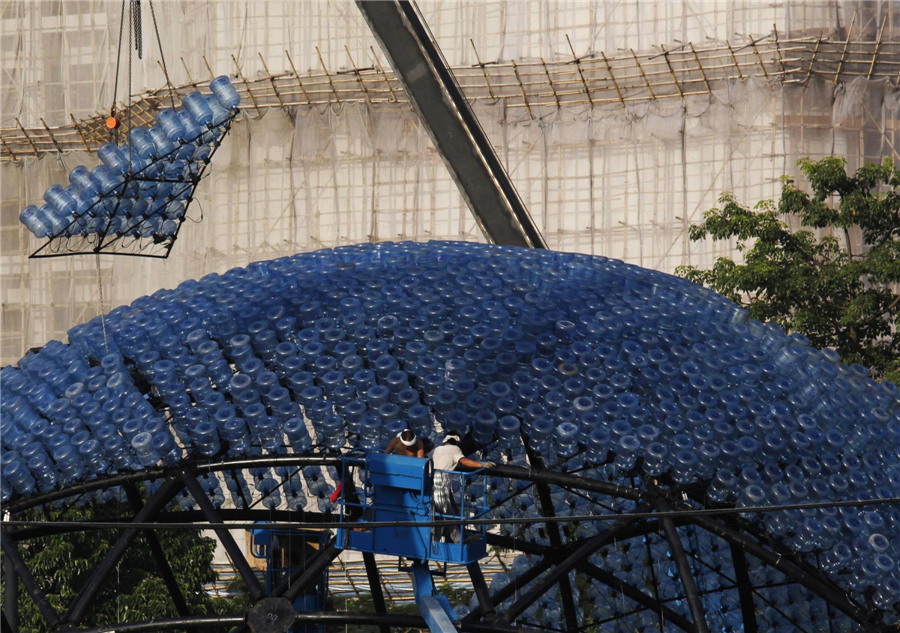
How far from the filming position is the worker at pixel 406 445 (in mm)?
16062

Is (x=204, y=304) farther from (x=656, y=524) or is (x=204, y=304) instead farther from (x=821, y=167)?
(x=821, y=167)

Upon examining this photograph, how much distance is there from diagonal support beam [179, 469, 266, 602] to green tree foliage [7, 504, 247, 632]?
8.38 meters

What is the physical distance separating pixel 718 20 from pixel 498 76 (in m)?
7.27

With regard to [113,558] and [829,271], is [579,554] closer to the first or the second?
[113,558]

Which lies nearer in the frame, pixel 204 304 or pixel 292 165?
pixel 204 304

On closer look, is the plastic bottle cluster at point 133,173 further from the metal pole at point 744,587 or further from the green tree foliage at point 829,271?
the green tree foliage at point 829,271

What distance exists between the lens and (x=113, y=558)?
16203mm

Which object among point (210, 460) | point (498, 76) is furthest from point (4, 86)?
point (210, 460)

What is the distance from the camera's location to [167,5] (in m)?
45.8

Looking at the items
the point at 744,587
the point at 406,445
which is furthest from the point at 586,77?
the point at 406,445

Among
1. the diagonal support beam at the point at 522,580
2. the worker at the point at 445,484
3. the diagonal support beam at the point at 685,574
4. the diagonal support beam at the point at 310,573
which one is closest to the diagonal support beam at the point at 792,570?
the diagonal support beam at the point at 685,574

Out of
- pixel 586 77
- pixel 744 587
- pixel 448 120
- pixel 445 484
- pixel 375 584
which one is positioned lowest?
pixel 375 584

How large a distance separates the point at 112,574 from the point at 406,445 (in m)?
13.0

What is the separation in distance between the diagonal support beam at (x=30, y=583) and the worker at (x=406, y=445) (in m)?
4.80
